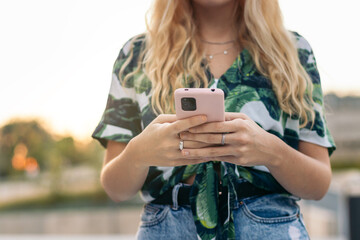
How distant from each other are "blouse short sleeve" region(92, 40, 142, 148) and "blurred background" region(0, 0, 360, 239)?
9.38 ft

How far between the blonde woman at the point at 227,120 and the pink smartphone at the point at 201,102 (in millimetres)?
65

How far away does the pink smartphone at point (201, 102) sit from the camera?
2.44 ft

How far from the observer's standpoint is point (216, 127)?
0.76m

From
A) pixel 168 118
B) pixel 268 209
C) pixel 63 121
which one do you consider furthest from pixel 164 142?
pixel 63 121

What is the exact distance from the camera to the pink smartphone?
744 millimetres

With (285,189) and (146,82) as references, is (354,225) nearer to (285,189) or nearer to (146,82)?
(285,189)

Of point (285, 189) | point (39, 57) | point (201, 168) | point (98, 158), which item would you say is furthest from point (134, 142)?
point (98, 158)

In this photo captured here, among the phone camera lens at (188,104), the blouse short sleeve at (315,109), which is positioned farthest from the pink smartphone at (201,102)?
the blouse short sleeve at (315,109)

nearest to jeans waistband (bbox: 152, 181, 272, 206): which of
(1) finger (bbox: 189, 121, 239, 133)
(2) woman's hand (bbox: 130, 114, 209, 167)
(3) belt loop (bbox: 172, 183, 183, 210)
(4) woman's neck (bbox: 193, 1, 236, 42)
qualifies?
(3) belt loop (bbox: 172, 183, 183, 210)

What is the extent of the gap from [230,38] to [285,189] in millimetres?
455

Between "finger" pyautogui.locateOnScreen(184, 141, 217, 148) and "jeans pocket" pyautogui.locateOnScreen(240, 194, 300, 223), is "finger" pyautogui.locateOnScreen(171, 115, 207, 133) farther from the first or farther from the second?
"jeans pocket" pyautogui.locateOnScreen(240, 194, 300, 223)

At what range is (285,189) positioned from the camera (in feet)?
3.30

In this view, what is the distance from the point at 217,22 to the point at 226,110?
0.31m

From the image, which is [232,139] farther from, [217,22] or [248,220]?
[217,22]
